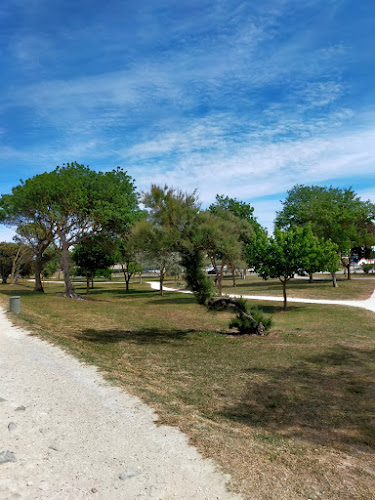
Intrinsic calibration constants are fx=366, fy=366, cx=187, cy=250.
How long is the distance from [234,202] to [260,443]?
160ft

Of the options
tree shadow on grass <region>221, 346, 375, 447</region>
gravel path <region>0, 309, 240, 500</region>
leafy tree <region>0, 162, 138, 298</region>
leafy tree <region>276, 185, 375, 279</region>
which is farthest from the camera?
leafy tree <region>276, 185, 375, 279</region>

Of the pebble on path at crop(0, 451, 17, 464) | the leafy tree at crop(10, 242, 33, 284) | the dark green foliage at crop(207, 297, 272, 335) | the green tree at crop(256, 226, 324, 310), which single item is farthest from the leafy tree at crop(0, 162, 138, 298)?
the pebble on path at crop(0, 451, 17, 464)

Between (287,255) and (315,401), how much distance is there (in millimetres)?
15906

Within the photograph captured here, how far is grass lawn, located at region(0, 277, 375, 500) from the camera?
466cm

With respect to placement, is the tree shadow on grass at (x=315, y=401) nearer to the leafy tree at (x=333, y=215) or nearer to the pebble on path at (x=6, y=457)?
the pebble on path at (x=6, y=457)

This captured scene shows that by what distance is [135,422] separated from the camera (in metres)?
5.96

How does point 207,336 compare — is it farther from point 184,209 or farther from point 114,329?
point 184,209

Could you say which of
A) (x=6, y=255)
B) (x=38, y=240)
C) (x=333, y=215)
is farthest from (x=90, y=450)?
(x=6, y=255)

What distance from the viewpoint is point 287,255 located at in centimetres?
2306

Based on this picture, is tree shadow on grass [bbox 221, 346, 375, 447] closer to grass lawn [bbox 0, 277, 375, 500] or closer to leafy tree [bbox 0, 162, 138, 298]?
grass lawn [bbox 0, 277, 375, 500]

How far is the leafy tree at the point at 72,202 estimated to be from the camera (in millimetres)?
31609

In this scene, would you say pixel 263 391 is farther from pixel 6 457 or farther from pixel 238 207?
pixel 238 207

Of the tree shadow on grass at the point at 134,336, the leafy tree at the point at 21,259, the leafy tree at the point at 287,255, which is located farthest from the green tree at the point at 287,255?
the leafy tree at the point at 21,259

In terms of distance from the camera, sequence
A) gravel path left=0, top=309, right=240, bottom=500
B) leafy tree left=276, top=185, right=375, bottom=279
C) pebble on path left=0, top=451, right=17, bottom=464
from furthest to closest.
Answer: leafy tree left=276, top=185, right=375, bottom=279 < pebble on path left=0, top=451, right=17, bottom=464 < gravel path left=0, top=309, right=240, bottom=500
